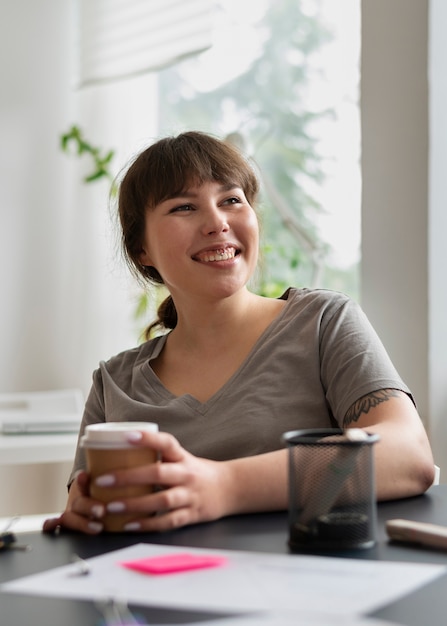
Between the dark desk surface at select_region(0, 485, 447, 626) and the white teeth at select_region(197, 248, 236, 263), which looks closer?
the dark desk surface at select_region(0, 485, 447, 626)

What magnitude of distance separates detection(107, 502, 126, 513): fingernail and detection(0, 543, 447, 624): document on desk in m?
0.11

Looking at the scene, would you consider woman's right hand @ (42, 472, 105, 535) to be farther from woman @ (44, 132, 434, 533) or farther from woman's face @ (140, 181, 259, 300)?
woman's face @ (140, 181, 259, 300)

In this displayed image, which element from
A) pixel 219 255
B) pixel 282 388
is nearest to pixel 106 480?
pixel 282 388

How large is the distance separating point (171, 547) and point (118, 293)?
247 cm

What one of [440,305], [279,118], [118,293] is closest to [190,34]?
[279,118]

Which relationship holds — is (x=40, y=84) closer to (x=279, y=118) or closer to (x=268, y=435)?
(x=279, y=118)

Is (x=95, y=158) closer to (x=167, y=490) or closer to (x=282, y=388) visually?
(x=282, y=388)

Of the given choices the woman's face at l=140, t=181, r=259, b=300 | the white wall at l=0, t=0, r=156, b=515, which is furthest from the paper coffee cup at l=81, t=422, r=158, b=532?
the white wall at l=0, t=0, r=156, b=515

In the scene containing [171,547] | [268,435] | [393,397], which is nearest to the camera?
[171,547]

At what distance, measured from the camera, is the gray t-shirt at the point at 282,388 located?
1390 mm

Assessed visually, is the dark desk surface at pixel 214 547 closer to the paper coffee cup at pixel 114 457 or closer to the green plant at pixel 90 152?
the paper coffee cup at pixel 114 457

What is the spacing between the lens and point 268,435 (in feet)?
4.60

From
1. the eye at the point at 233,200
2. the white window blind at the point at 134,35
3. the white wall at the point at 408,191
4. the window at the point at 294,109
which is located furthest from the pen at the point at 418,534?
the white window blind at the point at 134,35

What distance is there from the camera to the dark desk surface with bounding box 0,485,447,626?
712mm
